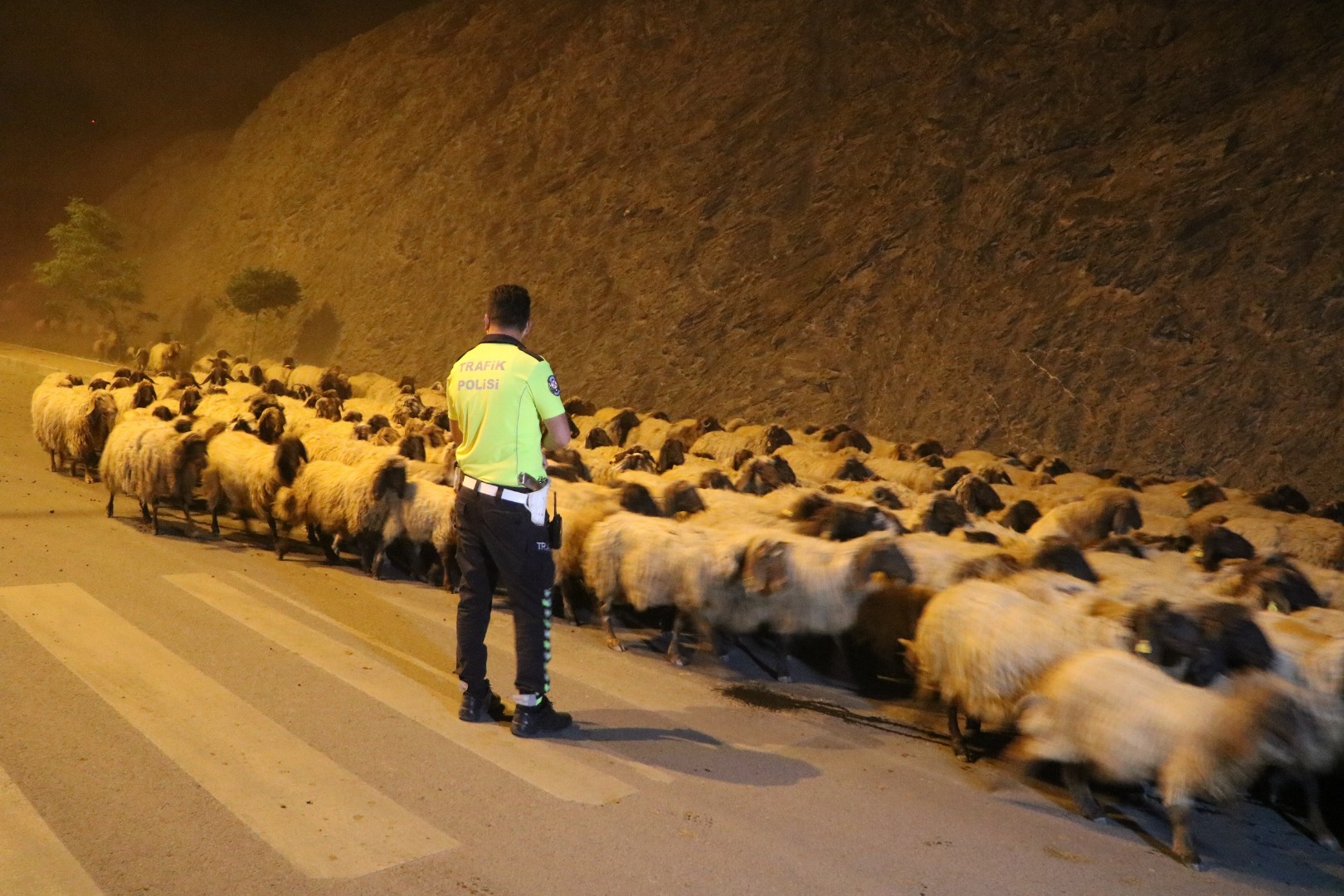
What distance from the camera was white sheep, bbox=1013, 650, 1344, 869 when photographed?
4.70 metres

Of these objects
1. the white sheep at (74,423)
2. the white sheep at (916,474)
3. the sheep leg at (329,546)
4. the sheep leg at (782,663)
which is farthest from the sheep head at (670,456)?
the white sheep at (74,423)

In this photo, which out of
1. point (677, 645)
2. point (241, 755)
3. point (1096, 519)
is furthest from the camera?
point (1096, 519)

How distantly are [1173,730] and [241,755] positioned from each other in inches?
181

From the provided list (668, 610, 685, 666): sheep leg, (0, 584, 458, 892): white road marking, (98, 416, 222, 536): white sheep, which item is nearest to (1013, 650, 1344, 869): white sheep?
(668, 610, 685, 666): sheep leg

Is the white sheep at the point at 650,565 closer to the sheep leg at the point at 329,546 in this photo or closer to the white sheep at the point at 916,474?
the sheep leg at the point at 329,546

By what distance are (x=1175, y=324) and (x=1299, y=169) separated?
4083mm

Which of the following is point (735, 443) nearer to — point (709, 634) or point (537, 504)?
point (709, 634)

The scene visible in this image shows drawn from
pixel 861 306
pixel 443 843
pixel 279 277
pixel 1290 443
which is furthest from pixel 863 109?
pixel 443 843

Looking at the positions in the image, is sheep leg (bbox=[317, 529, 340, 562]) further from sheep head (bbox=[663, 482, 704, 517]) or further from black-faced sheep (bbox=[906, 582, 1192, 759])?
black-faced sheep (bbox=[906, 582, 1192, 759])

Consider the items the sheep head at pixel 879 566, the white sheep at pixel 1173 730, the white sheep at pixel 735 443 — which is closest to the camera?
the white sheep at pixel 1173 730

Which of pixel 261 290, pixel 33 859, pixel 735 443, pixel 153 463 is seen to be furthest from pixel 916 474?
pixel 261 290

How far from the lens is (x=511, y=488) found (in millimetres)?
5613

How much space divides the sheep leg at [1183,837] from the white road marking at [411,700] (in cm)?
266

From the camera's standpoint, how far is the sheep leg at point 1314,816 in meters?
5.35
